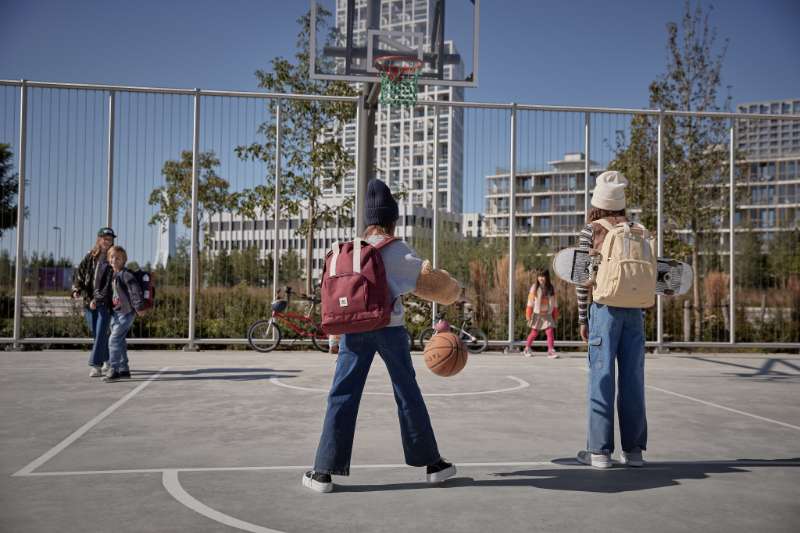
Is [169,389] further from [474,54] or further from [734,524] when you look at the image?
[474,54]

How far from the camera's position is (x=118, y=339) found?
10.4m

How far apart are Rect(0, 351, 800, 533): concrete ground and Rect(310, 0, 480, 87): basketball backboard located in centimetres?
581

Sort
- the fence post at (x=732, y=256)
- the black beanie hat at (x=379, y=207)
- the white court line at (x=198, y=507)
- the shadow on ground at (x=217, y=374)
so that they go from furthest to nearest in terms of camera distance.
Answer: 1. the fence post at (x=732, y=256)
2. the shadow on ground at (x=217, y=374)
3. the black beanie hat at (x=379, y=207)
4. the white court line at (x=198, y=507)

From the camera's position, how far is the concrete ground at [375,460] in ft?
14.3

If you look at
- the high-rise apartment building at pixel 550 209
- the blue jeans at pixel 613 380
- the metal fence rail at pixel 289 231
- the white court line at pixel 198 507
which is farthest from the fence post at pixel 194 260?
the blue jeans at pixel 613 380

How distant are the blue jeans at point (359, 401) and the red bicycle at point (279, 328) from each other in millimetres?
10236

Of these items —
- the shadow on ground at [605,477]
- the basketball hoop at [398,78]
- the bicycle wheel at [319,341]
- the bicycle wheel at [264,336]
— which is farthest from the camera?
the bicycle wheel at [319,341]

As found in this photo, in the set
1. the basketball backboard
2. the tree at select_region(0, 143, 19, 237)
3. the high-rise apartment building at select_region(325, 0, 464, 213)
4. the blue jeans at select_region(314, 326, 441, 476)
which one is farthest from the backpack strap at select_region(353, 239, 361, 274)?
the tree at select_region(0, 143, 19, 237)

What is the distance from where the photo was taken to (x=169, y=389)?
31.7 feet

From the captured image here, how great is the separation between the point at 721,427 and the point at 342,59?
9063 millimetres

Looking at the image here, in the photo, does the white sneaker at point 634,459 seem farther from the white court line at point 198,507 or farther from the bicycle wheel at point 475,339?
the bicycle wheel at point 475,339

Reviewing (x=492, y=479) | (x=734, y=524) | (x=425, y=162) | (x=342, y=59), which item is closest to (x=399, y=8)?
(x=342, y=59)

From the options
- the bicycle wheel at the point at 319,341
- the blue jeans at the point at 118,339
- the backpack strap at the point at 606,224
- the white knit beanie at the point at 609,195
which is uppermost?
the white knit beanie at the point at 609,195

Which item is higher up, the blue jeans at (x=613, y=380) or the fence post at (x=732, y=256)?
the fence post at (x=732, y=256)
